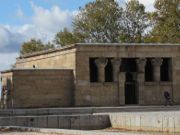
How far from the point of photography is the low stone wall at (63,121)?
3053 centimetres

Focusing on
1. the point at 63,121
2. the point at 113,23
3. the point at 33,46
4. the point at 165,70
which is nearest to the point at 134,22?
the point at 113,23

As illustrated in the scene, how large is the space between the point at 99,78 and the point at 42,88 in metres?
4.69

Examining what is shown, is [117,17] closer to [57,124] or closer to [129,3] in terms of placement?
[129,3]

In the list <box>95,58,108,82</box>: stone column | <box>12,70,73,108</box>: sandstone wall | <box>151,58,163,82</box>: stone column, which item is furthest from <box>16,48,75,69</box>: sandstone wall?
<box>151,58,163,82</box>: stone column

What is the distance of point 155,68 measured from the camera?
4838cm

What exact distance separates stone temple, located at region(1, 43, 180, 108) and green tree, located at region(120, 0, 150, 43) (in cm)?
2469

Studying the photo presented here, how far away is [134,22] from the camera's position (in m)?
74.8

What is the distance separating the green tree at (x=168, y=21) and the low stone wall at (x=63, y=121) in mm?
36209

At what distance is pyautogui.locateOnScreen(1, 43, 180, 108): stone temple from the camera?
45.2 meters

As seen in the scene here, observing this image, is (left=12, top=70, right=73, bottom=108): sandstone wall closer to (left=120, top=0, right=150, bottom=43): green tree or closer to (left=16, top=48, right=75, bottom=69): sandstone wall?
(left=16, top=48, right=75, bottom=69): sandstone wall

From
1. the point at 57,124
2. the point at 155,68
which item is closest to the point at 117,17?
the point at 155,68

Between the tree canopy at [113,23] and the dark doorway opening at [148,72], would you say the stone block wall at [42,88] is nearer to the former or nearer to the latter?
the dark doorway opening at [148,72]

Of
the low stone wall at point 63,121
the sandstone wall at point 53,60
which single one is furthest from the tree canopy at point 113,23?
the low stone wall at point 63,121

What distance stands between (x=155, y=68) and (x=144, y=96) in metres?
2.53
